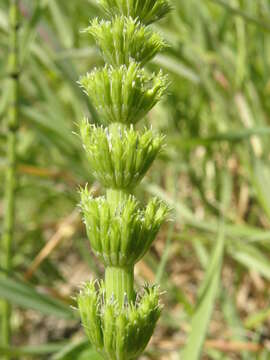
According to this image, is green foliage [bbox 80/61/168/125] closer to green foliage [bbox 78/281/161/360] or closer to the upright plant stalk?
green foliage [bbox 78/281/161/360]

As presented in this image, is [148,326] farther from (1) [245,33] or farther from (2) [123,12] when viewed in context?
(1) [245,33]

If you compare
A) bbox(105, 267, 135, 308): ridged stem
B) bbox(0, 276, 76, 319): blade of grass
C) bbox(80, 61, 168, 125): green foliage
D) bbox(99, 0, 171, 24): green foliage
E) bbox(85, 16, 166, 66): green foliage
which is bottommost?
bbox(105, 267, 135, 308): ridged stem

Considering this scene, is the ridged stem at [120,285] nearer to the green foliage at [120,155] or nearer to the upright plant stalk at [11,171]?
the green foliage at [120,155]

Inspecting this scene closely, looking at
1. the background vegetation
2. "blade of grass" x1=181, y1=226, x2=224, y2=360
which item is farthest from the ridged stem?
the background vegetation

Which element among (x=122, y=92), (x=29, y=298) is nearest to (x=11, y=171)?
(x=29, y=298)

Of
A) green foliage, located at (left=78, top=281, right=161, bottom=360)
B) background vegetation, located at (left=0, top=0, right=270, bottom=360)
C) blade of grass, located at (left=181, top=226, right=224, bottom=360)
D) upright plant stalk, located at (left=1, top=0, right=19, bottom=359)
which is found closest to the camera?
green foliage, located at (left=78, top=281, right=161, bottom=360)

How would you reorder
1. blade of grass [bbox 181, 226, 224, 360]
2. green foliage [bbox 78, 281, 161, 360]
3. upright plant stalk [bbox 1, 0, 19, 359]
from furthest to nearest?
1. upright plant stalk [bbox 1, 0, 19, 359]
2. blade of grass [bbox 181, 226, 224, 360]
3. green foliage [bbox 78, 281, 161, 360]

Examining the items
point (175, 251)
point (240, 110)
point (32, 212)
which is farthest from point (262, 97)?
point (32, 212)

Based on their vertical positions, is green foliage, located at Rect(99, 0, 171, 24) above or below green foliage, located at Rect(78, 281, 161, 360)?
above

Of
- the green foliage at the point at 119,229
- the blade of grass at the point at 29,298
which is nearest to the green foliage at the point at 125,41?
the green foliage at the point at 119,229

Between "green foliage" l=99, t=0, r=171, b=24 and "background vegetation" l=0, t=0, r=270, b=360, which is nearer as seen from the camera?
"green foliage" l=99, t=0, r=171, b=24
